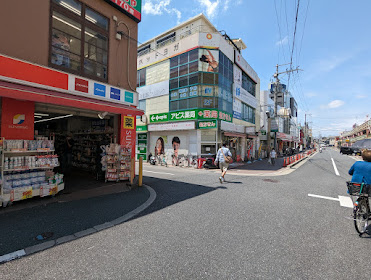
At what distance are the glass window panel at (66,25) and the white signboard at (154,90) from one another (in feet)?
38.1

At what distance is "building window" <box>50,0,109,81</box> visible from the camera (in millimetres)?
6454

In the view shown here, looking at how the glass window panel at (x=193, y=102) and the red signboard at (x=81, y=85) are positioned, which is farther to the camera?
the glass window panel at (x=193, y=102)

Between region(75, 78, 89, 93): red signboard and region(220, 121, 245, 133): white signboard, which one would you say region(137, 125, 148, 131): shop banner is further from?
region(75, 78, 89, 93): red signboard

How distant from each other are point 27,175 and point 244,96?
21486 mm

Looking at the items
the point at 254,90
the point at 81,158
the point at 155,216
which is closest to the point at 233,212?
the point at 155,216

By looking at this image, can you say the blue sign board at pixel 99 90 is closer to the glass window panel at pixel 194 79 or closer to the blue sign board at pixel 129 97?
the blue sign board at pixel 129 97

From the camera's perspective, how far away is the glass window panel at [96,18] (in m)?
7.36

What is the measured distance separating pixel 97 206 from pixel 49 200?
176 centimetres

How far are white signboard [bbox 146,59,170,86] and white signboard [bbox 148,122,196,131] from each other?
5036 mm

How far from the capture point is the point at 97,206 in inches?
208

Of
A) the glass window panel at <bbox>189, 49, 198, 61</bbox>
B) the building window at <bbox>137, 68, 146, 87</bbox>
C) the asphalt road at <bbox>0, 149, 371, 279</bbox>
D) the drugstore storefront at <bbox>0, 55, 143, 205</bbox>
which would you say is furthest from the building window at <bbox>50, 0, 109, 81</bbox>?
the building window at <bbox>137, 68, 146, 87</bbox>

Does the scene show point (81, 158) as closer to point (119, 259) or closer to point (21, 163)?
point (21, 163)

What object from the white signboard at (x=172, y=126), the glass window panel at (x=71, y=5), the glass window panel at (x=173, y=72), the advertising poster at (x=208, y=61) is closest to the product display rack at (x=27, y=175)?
the glass window panel at (x=71, y=5)

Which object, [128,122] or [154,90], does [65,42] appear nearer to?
[128,122]
